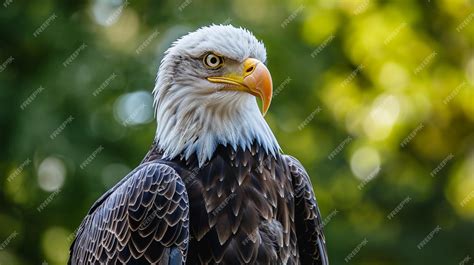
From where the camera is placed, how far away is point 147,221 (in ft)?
18.3

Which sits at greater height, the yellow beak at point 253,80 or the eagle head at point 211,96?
the yellow beak at point 253,80

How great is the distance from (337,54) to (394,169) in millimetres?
1911

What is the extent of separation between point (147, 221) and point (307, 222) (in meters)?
1.16

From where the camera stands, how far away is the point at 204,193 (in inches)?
224

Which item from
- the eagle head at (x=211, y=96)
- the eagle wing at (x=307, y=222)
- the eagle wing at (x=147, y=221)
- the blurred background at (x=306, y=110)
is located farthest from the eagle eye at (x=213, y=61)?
the blurred background at (x=306, y=110)

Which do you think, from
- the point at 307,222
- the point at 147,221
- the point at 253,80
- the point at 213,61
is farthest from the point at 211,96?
the point at 307,222

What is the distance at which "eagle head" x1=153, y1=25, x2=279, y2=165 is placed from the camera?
5.88 meters

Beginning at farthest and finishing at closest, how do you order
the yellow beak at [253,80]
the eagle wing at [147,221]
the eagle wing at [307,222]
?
1. the eagle wing at [307,222]
2. the yellow beak at [253,80]
3. the eagle wing at [147,221]

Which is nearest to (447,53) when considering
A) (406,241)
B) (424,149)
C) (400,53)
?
(400,53)

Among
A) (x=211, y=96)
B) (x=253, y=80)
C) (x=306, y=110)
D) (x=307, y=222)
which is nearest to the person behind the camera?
(x=253, y=80)

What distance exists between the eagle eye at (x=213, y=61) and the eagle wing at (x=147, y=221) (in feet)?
2.45

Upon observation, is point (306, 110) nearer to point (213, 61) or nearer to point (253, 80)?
point (213, 61)

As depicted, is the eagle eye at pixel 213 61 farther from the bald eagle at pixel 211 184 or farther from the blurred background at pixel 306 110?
the blurred background at pixel 306 110

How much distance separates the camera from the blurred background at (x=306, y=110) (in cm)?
1102
